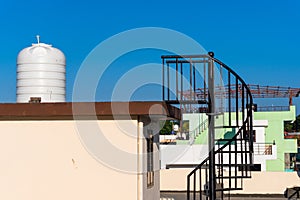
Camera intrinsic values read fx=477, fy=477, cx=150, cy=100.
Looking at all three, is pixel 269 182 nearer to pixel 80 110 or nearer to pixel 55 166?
pixel 55 166

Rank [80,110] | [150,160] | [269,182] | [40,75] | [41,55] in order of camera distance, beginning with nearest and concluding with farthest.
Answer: [80,110]
[150,160]
[40,75]
[41,55]
[269,182]

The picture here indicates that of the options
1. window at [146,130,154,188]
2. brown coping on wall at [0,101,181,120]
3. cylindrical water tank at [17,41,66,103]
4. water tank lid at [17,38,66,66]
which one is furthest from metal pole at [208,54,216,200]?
water tank lid at [17,38,66,66]

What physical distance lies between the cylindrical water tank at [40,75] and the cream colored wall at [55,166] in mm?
1902

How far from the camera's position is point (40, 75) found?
28.8 feet

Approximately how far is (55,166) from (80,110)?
0.91 meters

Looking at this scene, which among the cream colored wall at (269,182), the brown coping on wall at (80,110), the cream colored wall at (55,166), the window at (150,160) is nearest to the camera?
the brown coping on wall at (80,110)

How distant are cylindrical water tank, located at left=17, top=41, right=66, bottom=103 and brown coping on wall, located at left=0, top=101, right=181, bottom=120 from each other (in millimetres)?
1930

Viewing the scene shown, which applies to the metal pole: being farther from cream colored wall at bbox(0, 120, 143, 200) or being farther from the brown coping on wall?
cream colored wall at bbox(0, 120, 143, 200)

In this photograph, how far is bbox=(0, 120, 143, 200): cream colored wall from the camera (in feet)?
21.8

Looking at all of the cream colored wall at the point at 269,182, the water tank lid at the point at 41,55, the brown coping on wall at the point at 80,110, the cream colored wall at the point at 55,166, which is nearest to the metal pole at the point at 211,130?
the brown coping on wall at the point at 80,110

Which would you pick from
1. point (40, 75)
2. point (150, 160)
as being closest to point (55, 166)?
point (150, 160)

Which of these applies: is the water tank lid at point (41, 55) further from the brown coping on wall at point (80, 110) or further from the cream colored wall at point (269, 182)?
the cream colored wall at point (269, 182)

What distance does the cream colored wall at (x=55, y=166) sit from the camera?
6.65 metres

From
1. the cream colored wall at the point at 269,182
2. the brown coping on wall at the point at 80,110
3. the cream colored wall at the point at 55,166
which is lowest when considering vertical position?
the cream colored wall at the point at 269,182
